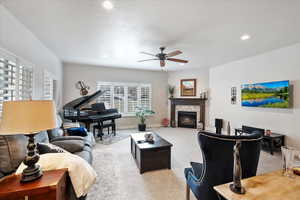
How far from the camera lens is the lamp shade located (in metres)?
1.06

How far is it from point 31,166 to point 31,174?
7cm

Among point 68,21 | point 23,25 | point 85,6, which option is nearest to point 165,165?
point 85,6

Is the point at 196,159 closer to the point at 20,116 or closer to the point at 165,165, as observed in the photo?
the point at 165,165

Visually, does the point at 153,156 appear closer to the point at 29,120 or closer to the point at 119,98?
the point at 29,120

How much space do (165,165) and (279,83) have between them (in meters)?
3.58

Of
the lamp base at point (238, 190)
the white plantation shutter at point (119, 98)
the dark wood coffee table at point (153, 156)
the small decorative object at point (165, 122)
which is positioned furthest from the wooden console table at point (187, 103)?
the lamp base at point (238, 190)

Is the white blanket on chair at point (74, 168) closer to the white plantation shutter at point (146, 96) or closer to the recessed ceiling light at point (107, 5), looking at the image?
the recessed ceiling light at point (107, 5)

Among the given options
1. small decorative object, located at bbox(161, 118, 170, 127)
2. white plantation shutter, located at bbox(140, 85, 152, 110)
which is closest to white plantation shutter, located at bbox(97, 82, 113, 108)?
white plantation shutter, located at bbox(140, 85, 152, 110)

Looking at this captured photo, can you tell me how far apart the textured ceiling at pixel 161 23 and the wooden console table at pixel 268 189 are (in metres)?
2.09

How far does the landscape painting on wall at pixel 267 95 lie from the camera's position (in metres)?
3.38

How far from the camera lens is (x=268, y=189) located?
3.24 ft

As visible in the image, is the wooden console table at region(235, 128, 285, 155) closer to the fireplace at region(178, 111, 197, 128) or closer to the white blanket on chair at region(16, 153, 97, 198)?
the fireplace at region(178, 111, 197, 128)

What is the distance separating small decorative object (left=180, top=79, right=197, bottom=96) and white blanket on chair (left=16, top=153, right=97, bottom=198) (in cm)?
558

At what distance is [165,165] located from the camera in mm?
2674
